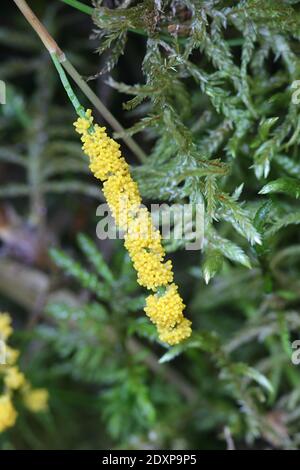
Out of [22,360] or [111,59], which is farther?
[22,360]

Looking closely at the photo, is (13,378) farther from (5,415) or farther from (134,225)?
(134,225)

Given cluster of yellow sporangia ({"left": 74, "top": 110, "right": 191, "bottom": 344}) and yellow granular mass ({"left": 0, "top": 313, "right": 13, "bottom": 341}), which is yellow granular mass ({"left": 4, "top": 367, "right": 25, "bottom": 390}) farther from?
cluster of yellow sporangia ({"left": 74, "top": 110, "right": 191, "bottom": 344})

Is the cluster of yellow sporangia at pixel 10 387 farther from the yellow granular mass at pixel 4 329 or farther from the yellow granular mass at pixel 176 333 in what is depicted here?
the yellow granular mass at pixel 176 333

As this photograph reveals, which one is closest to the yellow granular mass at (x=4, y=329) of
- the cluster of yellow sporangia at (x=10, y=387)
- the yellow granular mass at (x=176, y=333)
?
the cluster of yellow sporangia at (x=10, y=387)

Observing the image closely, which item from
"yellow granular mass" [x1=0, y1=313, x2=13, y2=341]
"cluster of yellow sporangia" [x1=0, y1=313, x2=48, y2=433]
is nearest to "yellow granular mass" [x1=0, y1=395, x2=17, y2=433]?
"cluster of yellow sporangia" [x1=0, y1=313, x2=48, y2=433]
